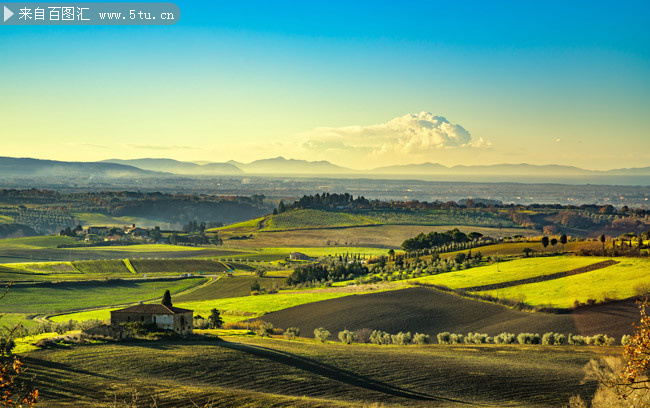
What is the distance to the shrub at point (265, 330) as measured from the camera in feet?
230

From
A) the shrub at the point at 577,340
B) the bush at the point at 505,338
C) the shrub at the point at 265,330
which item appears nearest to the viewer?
the shrub at the point at 577,340

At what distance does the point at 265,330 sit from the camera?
7200 centimetres

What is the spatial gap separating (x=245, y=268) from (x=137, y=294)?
35497 millimetres

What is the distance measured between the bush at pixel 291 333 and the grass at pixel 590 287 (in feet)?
88.5

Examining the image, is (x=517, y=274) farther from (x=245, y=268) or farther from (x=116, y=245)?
(x=116, y=245)

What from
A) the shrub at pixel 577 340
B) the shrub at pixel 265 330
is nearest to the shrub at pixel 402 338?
the shrub at pixel 265 330

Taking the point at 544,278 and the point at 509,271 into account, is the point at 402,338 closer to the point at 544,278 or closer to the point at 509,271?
the point at 544,278

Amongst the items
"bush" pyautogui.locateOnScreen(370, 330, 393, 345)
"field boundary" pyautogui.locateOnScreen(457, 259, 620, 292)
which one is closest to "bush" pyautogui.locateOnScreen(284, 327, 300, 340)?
"bush" pyautogui.locateOnScreen(370, 330, 393, 345)

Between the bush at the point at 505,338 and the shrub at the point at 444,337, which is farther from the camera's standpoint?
the shrub at the point at 444,337

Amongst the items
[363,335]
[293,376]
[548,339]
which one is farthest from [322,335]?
[293,376]

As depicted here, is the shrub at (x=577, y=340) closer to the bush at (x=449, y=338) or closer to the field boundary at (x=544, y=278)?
the bush at (x=449, y=338)

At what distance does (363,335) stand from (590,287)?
2954 cm

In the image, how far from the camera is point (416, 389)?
43.7m

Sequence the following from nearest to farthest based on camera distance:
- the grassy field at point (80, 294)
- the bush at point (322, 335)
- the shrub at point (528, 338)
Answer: the shrub at point (528, 338), the bush at point (322, 335), the grassy field at point (80, 294)
